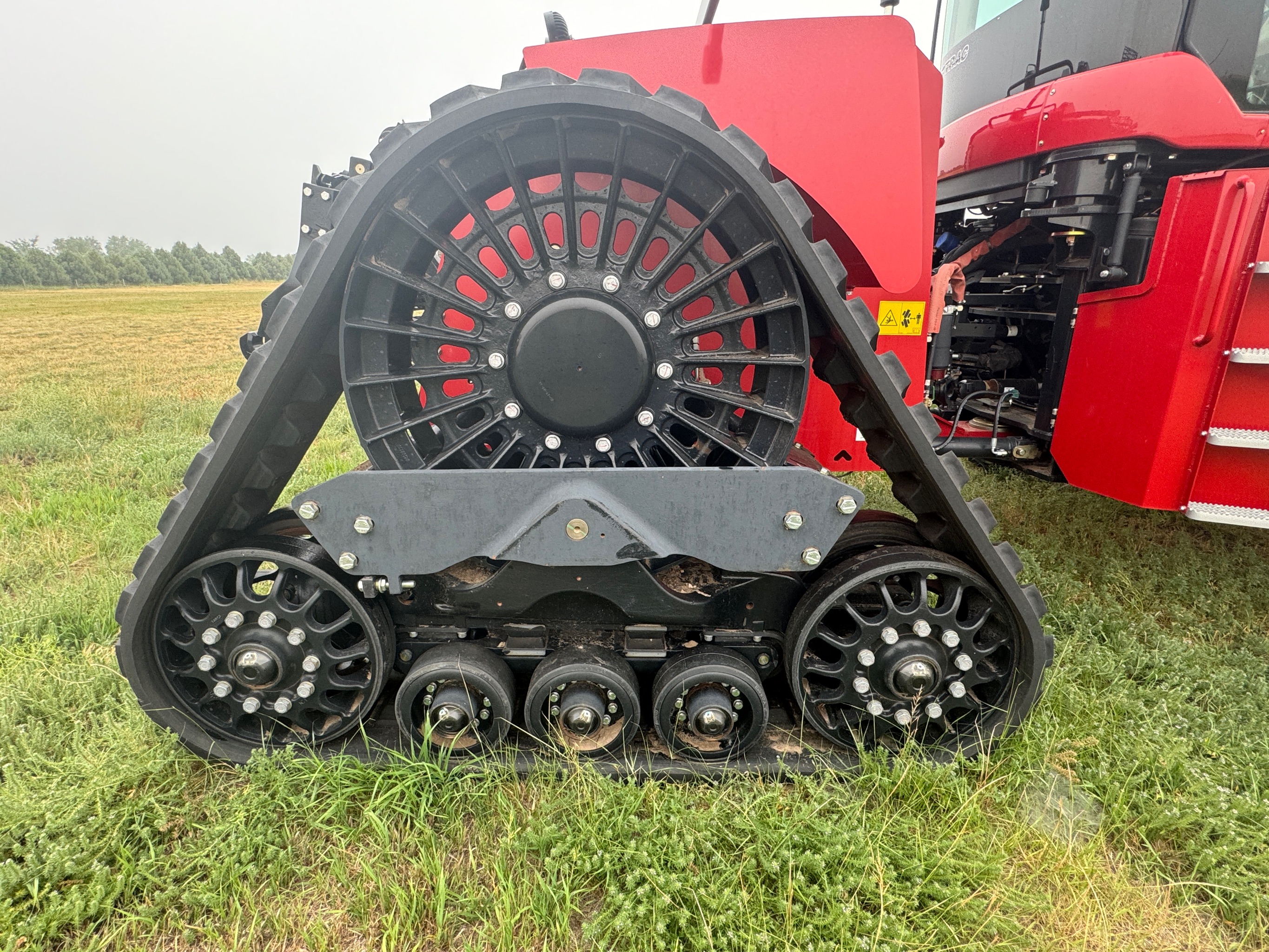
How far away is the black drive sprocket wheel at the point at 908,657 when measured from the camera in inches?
82.6

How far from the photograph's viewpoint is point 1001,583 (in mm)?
2053

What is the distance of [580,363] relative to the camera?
195 cm

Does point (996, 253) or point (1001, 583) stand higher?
point (996, 253)

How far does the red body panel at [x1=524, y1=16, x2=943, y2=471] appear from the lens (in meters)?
2.14

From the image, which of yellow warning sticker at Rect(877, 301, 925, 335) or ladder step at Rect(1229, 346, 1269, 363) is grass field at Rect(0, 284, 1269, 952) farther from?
yellow warning sticker at Rect(877, 301, 925, 335)

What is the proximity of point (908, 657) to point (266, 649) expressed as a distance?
214 cm

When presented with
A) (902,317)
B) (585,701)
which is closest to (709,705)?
(585,701)

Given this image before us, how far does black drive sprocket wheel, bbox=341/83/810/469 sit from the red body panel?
0.47 meters

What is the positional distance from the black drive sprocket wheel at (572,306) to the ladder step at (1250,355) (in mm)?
1807

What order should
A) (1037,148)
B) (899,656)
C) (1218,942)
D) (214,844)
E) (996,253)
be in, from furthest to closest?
(996,253) < (1037,148) < (899,656) < (214,844) < (1218,942)

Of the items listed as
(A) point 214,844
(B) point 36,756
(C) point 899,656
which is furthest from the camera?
(B) point 36,756

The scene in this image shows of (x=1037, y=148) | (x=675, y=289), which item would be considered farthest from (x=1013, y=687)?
(x=1037, y=148)

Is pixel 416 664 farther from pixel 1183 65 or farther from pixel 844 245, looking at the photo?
pixel 1183 65

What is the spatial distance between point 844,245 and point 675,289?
0.66 meters
